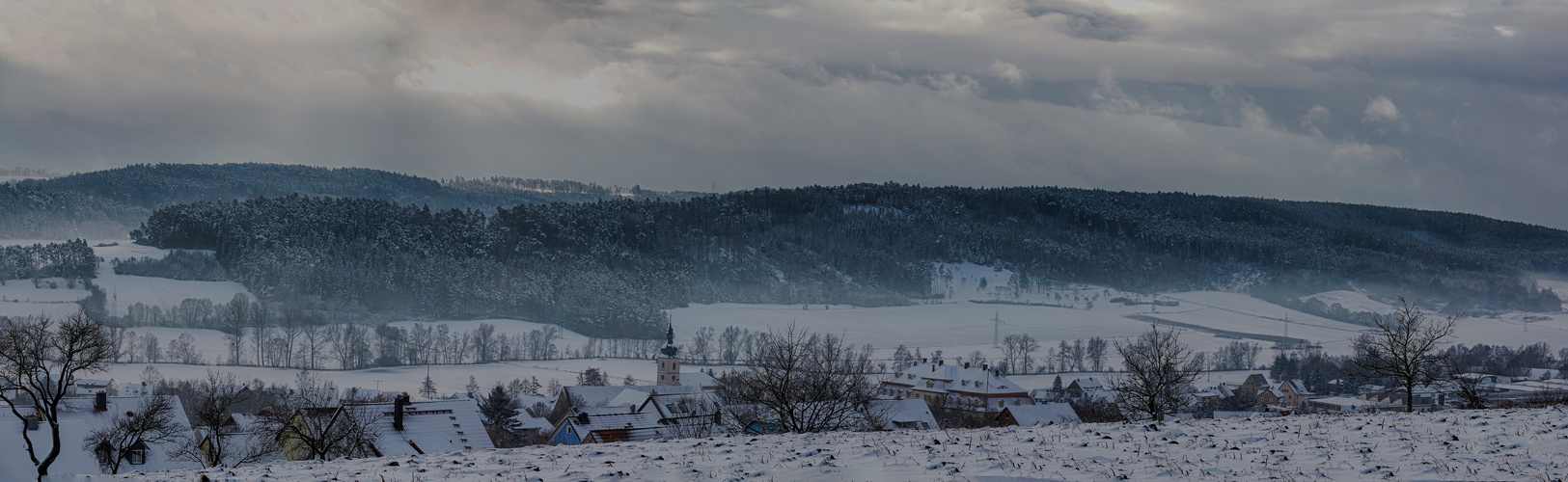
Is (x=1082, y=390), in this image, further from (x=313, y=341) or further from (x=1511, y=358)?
(x=313, y=341)

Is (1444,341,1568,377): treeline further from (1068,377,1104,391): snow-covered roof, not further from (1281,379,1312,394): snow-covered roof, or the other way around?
(1068,377,1104,391): snow-covered roof

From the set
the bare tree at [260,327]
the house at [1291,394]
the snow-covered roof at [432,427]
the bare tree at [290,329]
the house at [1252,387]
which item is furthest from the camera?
the bare tree at [290,329]

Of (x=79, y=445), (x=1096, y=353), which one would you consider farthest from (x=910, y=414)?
(x=1096, y=353)

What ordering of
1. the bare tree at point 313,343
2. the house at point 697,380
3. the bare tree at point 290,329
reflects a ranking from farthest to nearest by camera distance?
the bare tree at point 290,329 < the bare tree at point 313,343 < the house at point 697,380

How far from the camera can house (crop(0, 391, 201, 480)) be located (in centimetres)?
3350

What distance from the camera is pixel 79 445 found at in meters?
36.6

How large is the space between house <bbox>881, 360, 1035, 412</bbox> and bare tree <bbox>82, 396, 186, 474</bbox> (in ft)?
216

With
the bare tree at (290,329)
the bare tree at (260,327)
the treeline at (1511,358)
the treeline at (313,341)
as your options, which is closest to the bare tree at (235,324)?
the treeline at (313,341)

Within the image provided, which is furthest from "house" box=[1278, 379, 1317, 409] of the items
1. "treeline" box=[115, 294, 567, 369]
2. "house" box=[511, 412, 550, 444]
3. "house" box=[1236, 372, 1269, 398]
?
"treeline" box=[115, 294, 567, 369]

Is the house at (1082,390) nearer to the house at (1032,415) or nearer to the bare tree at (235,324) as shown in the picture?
the house at (1032,415)

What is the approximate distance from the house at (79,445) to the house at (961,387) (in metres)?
64.7

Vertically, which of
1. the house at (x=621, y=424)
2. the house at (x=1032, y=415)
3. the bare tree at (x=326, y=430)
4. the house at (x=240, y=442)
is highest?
the bare tree at (x=326, y=430)

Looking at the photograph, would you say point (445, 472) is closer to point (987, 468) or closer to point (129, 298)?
point (987, 468)

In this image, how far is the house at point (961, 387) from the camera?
102188mm
